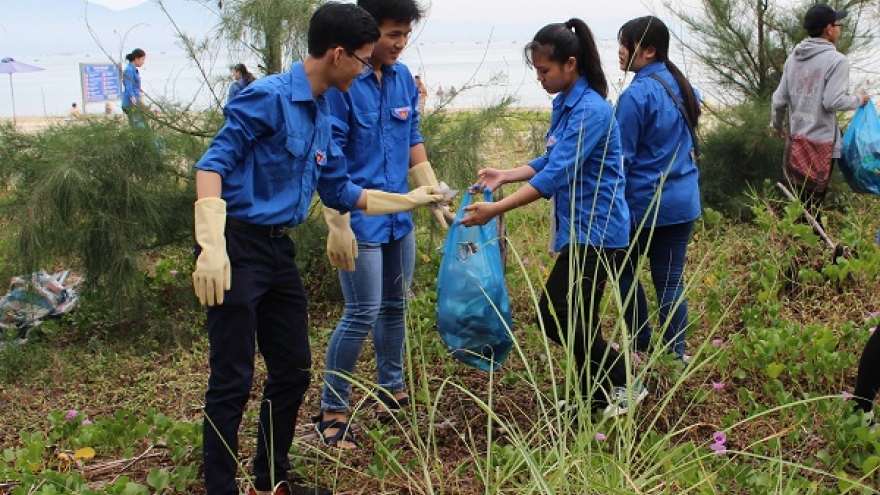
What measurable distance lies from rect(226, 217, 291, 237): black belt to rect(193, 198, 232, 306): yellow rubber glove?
13cm

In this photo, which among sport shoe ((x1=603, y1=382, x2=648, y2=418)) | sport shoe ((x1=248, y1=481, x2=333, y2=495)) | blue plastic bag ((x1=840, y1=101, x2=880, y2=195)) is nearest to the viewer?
sport shoe ((x1=603, y1=382, x2=648, y2=418))

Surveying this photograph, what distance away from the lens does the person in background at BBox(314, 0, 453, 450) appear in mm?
2963

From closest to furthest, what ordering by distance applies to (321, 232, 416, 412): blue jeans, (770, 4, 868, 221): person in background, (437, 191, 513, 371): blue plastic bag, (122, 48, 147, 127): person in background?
1. (321, 232, 416, 412): blue jeans
2. (437, 191, 513, 371): blue plastic bag
3. (122, 48, 147, 127): person in background
4. (770, 4, 868, 221): person in background

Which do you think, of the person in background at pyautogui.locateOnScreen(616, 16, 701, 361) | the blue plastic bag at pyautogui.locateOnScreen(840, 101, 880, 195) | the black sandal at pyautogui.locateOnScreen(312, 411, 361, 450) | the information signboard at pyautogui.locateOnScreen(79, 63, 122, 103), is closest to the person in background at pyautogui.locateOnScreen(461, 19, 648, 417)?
the person in background at pyautogui.locateOnScreen(616, 16, 701, 361)

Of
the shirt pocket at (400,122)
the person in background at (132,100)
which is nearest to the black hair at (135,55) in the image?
the person in background at (132,100)

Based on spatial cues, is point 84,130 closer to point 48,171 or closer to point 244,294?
point 48,171

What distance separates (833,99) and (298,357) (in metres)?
3.17

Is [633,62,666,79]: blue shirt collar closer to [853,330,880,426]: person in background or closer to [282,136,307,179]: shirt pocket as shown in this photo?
[853,330,880,426]: person in background

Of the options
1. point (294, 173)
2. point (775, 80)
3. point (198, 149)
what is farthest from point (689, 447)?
point (775, 80)

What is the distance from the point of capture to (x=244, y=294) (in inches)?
95.3

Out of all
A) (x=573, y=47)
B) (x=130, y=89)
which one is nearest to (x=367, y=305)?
(x=573, y=47)

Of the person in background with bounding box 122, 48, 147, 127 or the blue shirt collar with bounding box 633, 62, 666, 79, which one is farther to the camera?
the person in background with bounding box 122, 48, 147, 127

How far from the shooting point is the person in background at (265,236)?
2355mm

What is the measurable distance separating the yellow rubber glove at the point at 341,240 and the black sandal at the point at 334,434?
0.50 metres
